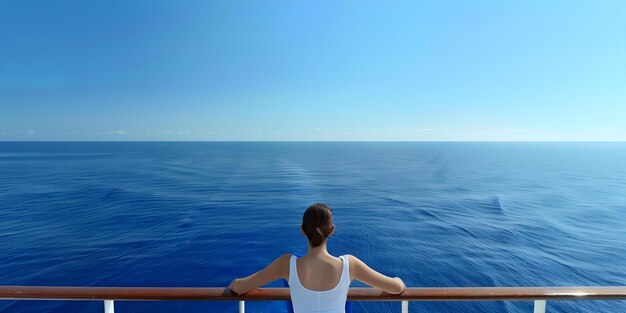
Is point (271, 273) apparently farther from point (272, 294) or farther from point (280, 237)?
point (280, 237)

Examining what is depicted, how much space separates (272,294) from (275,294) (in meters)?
0.01

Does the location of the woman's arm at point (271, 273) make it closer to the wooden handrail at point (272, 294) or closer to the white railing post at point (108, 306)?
the wooden handrail at point (272, 294)

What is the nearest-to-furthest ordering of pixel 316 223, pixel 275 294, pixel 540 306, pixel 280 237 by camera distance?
1. pixel 316 223
2. pixel 275 294
3. pixel 540 306
4. pixel 280 237

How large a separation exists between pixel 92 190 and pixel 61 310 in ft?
61.8

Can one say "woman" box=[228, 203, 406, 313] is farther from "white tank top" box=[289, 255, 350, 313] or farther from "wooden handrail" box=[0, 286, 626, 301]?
"wooden handrail" box=[0, 286, 626, 301]

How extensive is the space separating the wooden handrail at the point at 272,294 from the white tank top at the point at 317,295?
0.09 meters

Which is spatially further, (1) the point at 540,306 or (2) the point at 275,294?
(1) the point at 540,306

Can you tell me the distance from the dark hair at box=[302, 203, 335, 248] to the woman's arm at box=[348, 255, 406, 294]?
0.16m

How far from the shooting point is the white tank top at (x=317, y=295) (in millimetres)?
1204

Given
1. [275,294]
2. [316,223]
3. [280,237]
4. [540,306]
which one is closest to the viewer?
[316,223]

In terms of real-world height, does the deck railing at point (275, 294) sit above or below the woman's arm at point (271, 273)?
below

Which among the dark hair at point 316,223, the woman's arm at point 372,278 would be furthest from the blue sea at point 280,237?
the dark hair at point 316,223

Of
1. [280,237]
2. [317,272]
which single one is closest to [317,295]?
[317,272]

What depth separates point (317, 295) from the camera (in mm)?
1205
